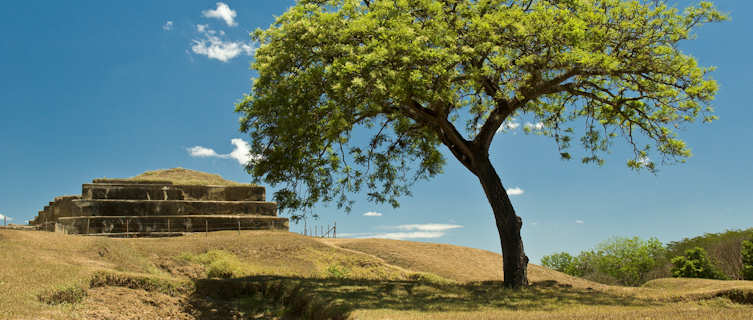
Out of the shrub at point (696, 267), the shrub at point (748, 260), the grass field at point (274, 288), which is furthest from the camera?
the shrub at point (696, 267)

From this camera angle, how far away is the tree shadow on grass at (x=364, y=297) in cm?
906

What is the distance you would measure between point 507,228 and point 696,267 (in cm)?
1152

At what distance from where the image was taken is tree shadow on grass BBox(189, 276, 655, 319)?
906 cm

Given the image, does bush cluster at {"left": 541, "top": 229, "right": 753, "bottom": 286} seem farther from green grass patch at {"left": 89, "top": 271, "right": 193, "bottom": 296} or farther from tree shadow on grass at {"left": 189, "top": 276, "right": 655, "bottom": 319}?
green grass patch at {"left": 89, "top": 271, "right": 193, "bottom": 296}

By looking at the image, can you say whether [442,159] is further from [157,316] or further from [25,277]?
[25,277]

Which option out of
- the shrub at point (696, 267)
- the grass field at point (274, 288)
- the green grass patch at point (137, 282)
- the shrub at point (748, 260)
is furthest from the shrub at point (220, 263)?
the shrub at point (748, 260)

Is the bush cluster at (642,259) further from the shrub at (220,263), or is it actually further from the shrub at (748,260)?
the shrub at (220,263)

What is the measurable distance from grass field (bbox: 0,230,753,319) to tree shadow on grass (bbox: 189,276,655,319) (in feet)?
0.09

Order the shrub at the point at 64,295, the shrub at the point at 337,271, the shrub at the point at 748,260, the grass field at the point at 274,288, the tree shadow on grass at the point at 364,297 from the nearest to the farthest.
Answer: the grass field at the point at 274,288
the shrub at the point at 64,295
the tree shadow on grass at the point at 364,297
the shrub at the point at 337,271
the shrub at the point at 748,260

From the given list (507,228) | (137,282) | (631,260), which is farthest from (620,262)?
(137,282)

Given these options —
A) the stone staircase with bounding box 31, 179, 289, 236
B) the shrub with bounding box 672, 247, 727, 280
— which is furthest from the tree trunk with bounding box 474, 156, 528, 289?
the stone staircase with bounding box 31, 179, 289, 236

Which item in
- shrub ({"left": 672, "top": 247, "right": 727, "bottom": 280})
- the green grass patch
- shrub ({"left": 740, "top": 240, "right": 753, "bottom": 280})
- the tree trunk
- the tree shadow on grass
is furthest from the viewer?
shrub ({"left": 672, "top": 247, "right": 727, "bottom": 280})

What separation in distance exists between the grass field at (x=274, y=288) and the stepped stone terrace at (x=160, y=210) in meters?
5.07

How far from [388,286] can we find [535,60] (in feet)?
20.8
